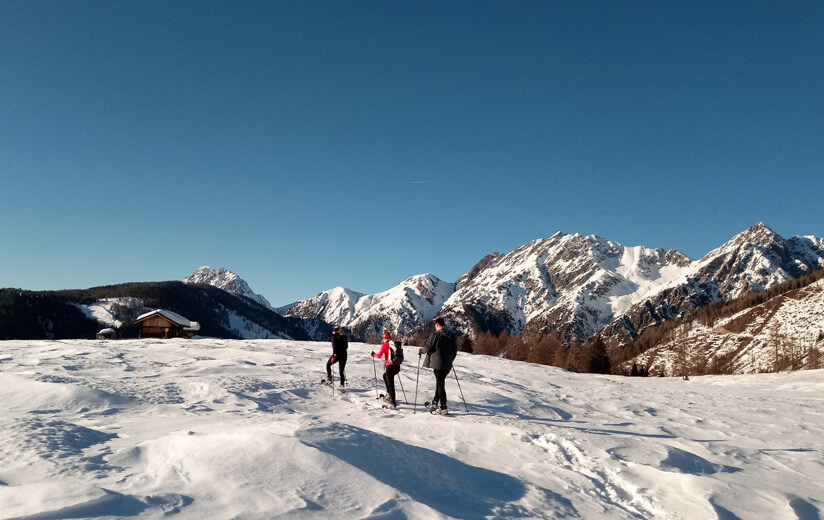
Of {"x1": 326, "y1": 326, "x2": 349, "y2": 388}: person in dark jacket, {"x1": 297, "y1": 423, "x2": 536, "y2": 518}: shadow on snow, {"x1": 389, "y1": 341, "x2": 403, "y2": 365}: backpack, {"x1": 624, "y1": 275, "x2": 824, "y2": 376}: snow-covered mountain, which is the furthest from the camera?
{"x1": 624, "y1": 275, "x2": 824, "y2": 376}: snow-covered mountain

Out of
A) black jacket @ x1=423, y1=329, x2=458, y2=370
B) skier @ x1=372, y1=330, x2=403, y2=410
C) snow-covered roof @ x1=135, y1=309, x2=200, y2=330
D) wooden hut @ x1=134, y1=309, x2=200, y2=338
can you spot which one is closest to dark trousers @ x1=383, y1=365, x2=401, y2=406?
skier @ x1=372, y1=330, x2=403, y2=410

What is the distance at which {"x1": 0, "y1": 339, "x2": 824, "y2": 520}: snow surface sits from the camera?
444cm

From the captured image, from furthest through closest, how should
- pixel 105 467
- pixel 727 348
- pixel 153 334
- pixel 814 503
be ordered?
pixel 727 348, pixel 153 334, pixel 814 503, pixel 105 467

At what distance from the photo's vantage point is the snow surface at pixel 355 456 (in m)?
4.44

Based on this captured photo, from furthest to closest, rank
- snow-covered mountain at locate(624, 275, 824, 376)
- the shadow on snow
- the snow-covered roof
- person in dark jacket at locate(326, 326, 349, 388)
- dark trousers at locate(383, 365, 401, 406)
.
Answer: snow-covered mountain at locate(624, 275, 824, 376) → the snow-covered roof → person in dark jacket at locate(326, 326, 349, 388) → dark trousers at locate(383, 365, 401, 406) → the shadow on snow

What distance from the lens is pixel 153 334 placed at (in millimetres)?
52219

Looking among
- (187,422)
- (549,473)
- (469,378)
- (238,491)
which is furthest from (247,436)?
(469,378)

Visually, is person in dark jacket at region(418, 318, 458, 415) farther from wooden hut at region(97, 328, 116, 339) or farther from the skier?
wooden hut at region(97, 328, 116, 339)

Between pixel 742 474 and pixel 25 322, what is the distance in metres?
211

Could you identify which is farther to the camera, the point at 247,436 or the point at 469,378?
the point at 469,378

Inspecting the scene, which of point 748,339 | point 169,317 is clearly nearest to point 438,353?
point 169,317

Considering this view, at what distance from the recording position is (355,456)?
6.05 meters

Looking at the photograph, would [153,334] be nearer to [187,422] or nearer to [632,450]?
[187,422]

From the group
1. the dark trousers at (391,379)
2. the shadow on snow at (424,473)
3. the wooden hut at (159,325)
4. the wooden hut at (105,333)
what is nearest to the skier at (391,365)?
the dark trousers at (391,379)
